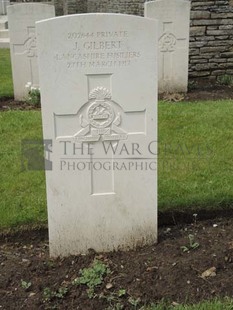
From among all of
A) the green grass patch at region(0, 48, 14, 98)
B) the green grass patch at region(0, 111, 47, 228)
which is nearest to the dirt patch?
the green grass patch at region(0, 111, 47, 228)

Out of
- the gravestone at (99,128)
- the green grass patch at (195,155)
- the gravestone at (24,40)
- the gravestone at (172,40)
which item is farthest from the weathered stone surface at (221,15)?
the gravestone at (99,128)

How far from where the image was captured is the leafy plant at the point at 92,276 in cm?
260

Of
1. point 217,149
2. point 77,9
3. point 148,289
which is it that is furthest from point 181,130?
point 77,9

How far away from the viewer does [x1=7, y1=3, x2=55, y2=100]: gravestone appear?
21.6 feet

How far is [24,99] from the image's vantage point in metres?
7.15

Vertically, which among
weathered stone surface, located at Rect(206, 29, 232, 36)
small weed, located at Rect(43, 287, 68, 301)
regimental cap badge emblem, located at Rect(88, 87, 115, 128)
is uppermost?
weathered stone surface, located at Rect(206, 29, 232, 36)

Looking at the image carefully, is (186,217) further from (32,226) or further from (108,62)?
(108,62)

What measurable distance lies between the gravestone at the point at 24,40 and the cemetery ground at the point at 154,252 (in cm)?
231

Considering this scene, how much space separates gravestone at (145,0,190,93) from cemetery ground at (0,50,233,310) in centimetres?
261

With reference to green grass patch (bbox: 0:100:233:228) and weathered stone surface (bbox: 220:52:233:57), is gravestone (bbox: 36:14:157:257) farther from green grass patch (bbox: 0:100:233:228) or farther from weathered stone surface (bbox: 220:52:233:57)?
weathered stone surface (bbox: 220:52:233:57)

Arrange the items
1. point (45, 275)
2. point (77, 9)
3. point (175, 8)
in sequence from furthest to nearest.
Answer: point (77, 9), point (175, 8), point (45, 275)

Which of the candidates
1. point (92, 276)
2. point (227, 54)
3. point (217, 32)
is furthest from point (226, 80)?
point (92, 276)

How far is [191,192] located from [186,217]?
0.33m

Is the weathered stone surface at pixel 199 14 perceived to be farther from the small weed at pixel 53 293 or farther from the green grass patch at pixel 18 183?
the small weed at pixel 53 293
